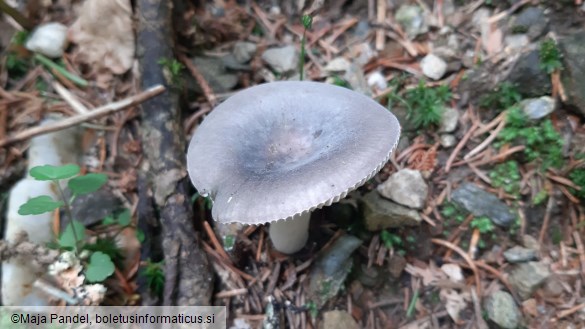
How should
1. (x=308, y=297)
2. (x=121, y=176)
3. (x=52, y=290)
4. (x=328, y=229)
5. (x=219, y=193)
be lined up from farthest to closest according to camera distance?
(x=121, y=176), (x=328, y=229), (x=308, y=297), (x=52, y=290), (x=219, y=193)

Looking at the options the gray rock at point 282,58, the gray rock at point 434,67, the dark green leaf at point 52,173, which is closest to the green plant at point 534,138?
the gray rock at point 434,67

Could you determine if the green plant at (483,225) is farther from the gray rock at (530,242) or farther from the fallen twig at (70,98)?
the fallen twig at (70,98)

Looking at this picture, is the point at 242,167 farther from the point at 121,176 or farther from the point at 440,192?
the point at 440,192

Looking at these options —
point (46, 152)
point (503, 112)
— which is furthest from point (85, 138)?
point (503, 112)

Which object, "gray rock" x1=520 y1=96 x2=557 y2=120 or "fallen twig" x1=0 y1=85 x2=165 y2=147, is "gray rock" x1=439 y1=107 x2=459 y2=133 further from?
"fallen twig" x1=0 y1=85 x2=165 y2=147

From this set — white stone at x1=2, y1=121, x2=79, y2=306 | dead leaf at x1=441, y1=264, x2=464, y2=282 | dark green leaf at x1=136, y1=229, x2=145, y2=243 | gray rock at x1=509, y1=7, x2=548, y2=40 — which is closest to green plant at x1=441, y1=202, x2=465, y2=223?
dead leaf at x1=441, y1=264, x2=464, y2=282

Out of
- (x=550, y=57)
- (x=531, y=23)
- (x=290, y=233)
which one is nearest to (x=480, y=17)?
(x=531, y=23)
